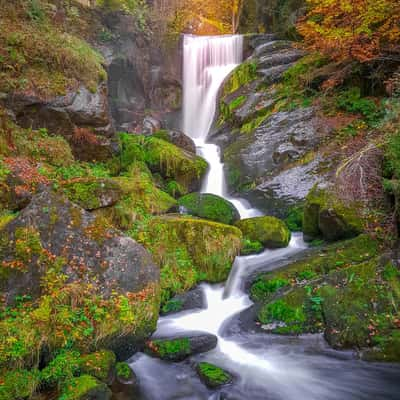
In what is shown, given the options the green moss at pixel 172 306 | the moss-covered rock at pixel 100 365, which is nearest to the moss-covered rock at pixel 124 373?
the moss-covered rock at pixel 100 365

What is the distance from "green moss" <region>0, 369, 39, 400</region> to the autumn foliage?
33.1ft

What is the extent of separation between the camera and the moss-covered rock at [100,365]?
4285mm

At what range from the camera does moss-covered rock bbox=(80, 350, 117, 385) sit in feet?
14.1

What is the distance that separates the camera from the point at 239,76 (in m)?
15.0

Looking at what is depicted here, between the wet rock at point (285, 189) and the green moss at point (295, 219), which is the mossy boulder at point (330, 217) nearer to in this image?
the green moss at point (295, 219)

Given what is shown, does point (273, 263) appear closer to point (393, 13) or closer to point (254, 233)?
point (254, 233)

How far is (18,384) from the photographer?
388cm

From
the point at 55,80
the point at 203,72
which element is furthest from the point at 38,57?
the point at 203,72

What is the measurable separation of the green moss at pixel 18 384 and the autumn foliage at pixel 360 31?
10.1m

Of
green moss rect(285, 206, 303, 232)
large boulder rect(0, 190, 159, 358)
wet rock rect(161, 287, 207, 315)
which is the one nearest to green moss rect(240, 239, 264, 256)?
green moss rect(285, 206, 303, 232)

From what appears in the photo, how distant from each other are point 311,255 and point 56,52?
7971 millimetres

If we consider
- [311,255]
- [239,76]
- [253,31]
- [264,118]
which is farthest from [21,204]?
[253,31]

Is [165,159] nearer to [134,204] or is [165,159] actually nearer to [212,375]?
[134,204]

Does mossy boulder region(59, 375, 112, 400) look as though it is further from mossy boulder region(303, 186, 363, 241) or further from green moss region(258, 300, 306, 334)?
mossy boulder region(303, 186, 363, 241)
